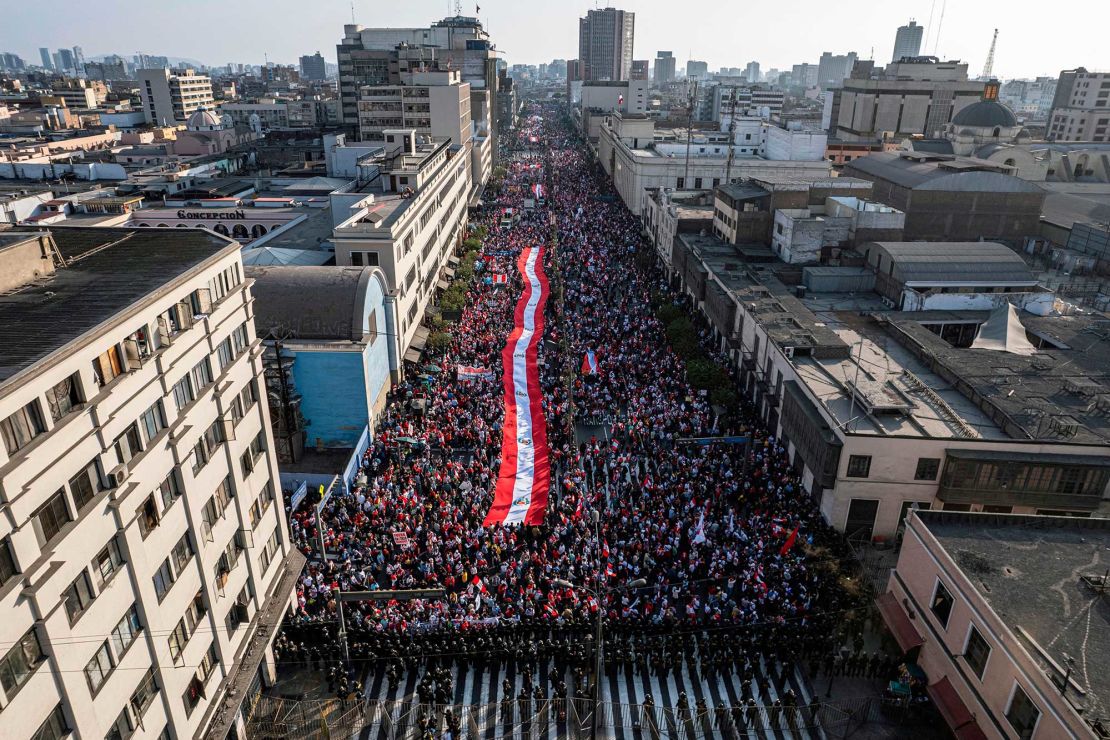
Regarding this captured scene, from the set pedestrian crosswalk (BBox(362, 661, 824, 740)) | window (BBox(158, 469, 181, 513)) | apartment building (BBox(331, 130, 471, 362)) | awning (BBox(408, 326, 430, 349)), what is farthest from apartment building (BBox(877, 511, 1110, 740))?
awning (BBox(408, 326, 430, 349))

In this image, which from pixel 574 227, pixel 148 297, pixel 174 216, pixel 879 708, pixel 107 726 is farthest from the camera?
pixel 574 227

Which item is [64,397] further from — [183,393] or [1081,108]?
[1081,108]

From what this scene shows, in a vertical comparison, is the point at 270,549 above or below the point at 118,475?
below

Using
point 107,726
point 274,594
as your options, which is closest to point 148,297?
point 107,726

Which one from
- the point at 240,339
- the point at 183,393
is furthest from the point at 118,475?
the point at 240,339

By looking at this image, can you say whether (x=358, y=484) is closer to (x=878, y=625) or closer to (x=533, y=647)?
(x=533, y=647)

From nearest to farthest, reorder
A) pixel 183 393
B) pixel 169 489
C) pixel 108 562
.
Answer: pixel 108 562, pixel 169 489, pixel 183 393

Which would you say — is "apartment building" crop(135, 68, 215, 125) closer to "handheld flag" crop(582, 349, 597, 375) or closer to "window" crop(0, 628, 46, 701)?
"handheld flag" crop(582, 349, 597, 375)
